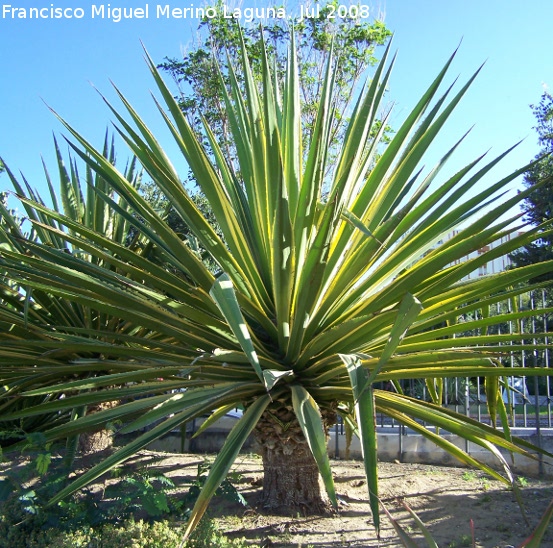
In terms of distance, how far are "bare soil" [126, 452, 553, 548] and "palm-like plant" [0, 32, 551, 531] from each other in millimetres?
254

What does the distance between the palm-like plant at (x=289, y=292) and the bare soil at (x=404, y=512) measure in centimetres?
25

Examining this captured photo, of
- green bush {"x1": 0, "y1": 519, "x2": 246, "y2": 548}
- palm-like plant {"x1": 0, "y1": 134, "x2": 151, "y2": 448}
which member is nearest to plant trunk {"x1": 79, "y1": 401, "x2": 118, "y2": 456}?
palm-like plant {"x1": 0, "y1": 134, "x2": 151, "y2": 448}

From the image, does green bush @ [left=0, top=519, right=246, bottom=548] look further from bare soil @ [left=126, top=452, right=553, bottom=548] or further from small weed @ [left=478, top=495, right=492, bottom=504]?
small weed @ [left=478, top=495, right=492, bottom=504]

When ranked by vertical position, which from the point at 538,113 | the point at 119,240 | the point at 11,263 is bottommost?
the point at 11,263

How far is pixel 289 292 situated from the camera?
11.1 ft

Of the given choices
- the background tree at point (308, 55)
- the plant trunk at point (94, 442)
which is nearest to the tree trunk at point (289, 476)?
the plant trunk at point (94, 442)

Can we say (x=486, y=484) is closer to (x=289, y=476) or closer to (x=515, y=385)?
(x=289, y=476)

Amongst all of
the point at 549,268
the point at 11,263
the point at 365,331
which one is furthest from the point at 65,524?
the point at 549,268

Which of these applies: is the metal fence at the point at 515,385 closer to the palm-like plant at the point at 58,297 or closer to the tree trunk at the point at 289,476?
the tree trunk at the point at 289,476

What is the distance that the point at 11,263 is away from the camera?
12.4 ft

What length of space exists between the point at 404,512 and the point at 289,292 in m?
1.90

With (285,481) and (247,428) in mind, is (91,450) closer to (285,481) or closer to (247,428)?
(285,481)

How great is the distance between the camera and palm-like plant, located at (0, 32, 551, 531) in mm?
3230

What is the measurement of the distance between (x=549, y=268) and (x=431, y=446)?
3524 mm
